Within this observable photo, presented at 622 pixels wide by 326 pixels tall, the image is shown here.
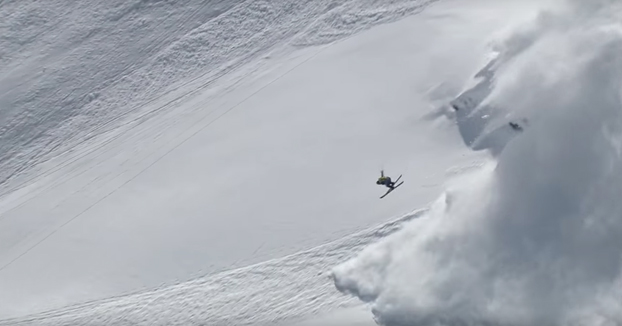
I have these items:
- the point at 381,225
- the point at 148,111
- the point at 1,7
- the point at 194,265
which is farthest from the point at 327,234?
the point at 1,7

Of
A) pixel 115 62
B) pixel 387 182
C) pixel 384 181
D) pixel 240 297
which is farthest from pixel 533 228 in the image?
pixel 115 62

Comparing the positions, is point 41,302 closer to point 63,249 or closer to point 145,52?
point 63,249

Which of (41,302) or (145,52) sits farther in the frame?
(145,52)

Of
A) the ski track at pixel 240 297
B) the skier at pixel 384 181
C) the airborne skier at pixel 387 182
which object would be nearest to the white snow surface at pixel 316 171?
the ski track at pixel 240 297

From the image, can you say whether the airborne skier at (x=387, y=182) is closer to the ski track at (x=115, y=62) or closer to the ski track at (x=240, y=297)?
the ski track at (x=240, y=297)

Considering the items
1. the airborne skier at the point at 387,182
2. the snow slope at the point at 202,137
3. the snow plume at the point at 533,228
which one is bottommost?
the snow plume at the point at 533,228

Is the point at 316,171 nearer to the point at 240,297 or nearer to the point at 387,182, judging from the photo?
the point at 387,182

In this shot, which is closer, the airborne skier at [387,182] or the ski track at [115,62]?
the airborne skier at [387,182]
